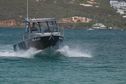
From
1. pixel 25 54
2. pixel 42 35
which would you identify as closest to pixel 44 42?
pixel 42 35

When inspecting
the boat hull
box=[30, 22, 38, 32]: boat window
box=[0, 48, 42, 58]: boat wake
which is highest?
box=[30, 22, 38, 32]: boat window

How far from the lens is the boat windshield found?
A: 224ft

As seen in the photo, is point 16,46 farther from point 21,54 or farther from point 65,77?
point 65,77

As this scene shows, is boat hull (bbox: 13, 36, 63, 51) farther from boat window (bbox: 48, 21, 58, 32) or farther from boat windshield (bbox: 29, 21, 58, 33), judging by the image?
boat windshield (bbox: 29, 21, 58, 33)

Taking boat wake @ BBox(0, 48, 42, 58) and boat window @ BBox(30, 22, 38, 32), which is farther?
boat window @ BBox(30, 22, 38, 32)

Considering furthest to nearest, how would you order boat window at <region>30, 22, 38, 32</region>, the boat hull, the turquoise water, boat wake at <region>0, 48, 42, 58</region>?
boat window at <region>30, 22, 38, 32</region>, boat wake at <region>0, 48, 42, 58</region>, the boat hull, the turquoise water

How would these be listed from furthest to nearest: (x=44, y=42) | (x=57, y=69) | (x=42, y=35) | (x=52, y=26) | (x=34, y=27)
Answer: (x=34, y=27) < (x=52, y=26) < (x=44, y=42) < (x=42, y=35) < (x=57, y=69)

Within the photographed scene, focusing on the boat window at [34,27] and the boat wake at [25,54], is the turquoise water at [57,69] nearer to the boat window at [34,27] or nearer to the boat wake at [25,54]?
the boat wake at [25,54]

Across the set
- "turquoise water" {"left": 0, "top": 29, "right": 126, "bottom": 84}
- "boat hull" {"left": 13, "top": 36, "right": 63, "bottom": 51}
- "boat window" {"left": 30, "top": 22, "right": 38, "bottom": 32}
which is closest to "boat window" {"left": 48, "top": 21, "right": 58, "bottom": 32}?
"boat hull" {"left": 13, "top": 36, "right": 63, "bottom": 51}

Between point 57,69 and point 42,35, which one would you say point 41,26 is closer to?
point 42,35

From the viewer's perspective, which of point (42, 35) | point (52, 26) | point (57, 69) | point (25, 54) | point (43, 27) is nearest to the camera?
point (57, 69)

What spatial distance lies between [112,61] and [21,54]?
375 inches

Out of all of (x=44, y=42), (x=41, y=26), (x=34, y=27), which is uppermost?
(x=41, y=26)

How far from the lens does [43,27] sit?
2712 inches
